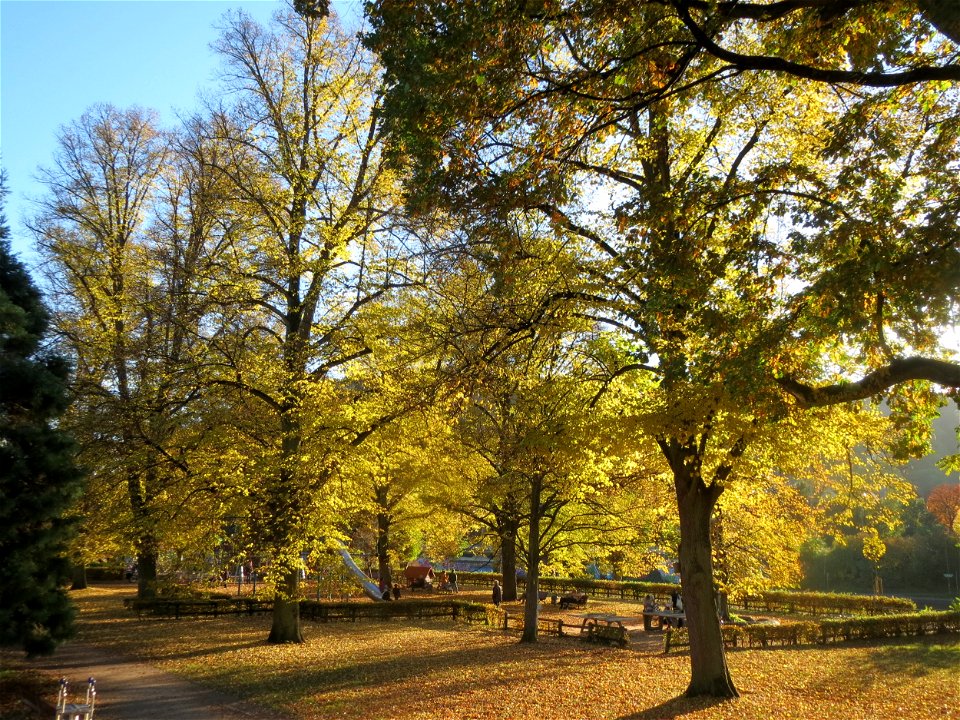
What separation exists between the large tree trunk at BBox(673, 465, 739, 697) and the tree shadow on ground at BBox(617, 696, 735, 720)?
0.27m

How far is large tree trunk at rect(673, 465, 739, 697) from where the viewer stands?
1169cm

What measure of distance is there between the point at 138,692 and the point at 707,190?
12.9 meters

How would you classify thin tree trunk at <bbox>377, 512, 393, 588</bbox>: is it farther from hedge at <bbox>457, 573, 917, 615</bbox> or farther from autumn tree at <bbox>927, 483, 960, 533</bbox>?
autumn tree at <bbox>927, 483, 960, 533</bbox>

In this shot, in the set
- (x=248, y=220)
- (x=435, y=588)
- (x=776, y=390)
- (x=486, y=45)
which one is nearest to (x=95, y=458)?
(x=248, y=220)

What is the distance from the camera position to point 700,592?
1186cm

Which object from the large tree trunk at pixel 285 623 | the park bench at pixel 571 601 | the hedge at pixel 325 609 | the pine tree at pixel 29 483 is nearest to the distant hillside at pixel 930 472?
the park bench at pixel 571 601

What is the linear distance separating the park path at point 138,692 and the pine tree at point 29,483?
1.58 metres

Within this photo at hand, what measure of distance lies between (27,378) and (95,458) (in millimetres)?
4076

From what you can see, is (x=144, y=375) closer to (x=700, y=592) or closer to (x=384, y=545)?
(x=700, y=592)

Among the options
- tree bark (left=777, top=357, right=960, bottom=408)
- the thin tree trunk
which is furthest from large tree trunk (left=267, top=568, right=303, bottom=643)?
tree bark (left=777, top=357, right=960, bottom=408)

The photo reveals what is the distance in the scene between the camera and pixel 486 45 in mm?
6715

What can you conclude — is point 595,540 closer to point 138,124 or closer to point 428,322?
point 428,322

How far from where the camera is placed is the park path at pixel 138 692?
433 inches

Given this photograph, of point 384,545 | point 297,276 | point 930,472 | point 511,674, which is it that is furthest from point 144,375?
point 930,472
